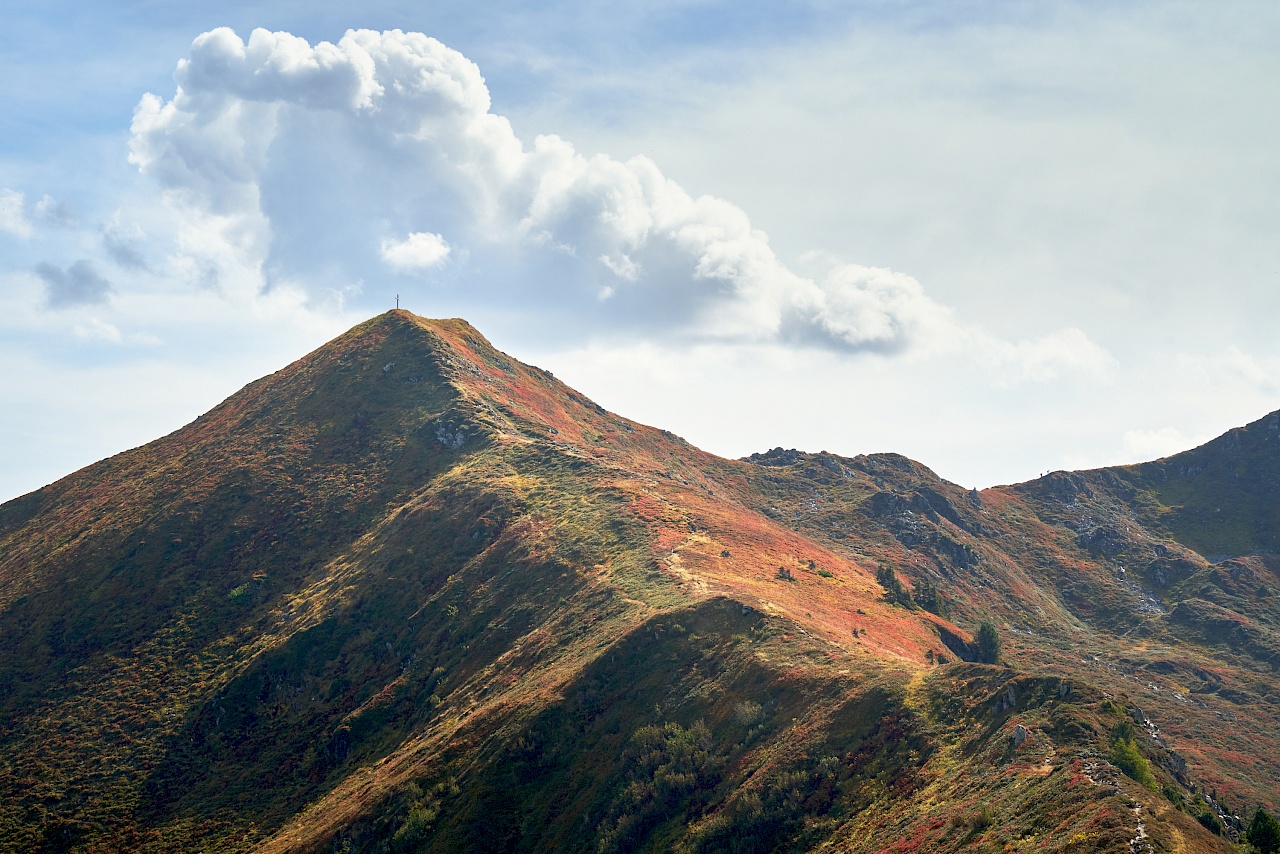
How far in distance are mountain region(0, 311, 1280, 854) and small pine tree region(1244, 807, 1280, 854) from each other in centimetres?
251

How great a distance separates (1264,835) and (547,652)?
53877 mm

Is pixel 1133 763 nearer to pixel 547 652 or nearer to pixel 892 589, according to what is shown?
pixel 547 652

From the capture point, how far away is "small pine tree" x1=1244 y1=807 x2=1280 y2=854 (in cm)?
3909

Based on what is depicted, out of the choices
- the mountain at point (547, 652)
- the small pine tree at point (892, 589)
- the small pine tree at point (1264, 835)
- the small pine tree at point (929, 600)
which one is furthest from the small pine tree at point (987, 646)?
the small pine tree at point (1264, 835)

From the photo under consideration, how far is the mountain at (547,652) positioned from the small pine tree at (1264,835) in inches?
98.6

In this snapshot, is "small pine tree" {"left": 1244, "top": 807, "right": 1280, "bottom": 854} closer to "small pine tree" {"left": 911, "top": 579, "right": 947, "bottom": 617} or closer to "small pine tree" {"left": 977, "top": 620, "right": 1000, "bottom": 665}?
"small pine tree" {"left": 977, "top": 620, "right": 1000, "bottom": 665}

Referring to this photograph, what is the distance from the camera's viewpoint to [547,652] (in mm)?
76688

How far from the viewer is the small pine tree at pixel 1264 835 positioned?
39094 mm

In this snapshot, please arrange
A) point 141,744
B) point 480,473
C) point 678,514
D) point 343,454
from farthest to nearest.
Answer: point 343,454
point 480,473
point 678,514
point 141,744

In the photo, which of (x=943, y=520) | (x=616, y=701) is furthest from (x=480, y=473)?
(x=943, y=520)

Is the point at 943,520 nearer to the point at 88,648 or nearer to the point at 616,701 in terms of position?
the point at 616,701

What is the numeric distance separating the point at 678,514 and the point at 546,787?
165 feet

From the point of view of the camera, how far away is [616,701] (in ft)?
213

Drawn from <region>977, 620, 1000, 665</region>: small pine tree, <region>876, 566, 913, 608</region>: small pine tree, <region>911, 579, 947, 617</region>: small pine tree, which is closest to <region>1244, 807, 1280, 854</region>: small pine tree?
<region>977, 620, 1000, 665</region>: small pine tree
